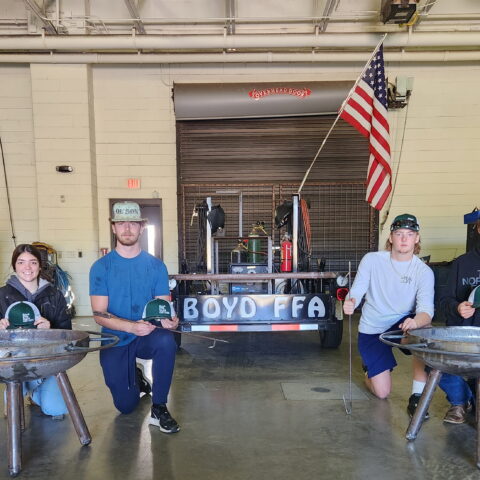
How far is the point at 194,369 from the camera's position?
13.2 ft

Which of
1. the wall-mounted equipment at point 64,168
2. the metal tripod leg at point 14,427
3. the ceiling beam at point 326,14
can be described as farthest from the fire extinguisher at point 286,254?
the wall-mounted equipment at point 64,168

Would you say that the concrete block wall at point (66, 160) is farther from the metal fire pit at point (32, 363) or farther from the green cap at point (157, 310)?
the green cap at point (157, 310)

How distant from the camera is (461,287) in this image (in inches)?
111

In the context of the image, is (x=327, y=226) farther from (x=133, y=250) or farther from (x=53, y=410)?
(x=53, y=410)

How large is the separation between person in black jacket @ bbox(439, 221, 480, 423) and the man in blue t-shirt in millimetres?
1960

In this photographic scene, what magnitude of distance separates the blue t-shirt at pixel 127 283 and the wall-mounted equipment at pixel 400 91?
5.84 metres

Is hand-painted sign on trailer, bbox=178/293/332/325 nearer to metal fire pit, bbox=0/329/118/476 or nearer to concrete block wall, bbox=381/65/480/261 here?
metal fire pit, bbox=0/329/118/476

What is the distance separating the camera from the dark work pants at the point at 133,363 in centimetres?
269

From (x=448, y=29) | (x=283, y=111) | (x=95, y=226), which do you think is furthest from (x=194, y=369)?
(x=448, y=29)

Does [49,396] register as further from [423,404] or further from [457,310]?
[457,310]

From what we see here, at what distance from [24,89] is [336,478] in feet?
25.1

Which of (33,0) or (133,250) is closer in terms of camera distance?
(133,250)

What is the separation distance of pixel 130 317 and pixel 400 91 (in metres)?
6.22

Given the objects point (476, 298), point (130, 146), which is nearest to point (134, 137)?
point (130, 146)
